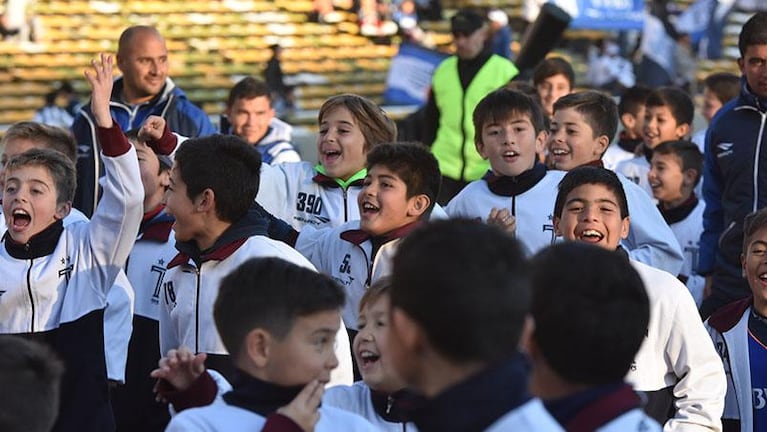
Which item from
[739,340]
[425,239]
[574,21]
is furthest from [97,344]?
[574,21]

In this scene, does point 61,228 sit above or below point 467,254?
below

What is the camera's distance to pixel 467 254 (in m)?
2.96

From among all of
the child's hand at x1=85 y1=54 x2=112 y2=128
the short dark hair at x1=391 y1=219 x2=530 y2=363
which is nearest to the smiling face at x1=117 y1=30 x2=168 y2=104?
the child's hand at x1=85 y1=54 x2=112 y2=128

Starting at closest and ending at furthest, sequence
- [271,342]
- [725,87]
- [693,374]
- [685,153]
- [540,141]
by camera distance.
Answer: [271,342]
[693,374]
[540,141]
[685,153]
[725,87]

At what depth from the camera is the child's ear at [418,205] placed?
6414 mm

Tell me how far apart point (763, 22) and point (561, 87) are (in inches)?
130

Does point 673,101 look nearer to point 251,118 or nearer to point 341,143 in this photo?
point 251,118

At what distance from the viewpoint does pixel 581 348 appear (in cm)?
345

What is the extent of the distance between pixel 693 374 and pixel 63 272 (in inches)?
96.6

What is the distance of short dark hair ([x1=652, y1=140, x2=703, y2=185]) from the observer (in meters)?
9.68

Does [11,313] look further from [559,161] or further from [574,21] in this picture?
[574,21]

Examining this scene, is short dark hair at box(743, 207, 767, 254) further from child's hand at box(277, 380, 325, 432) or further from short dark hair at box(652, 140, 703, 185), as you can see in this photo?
short dark hair at box(652, 140, 703, 185)

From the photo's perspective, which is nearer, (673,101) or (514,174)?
(514,174)

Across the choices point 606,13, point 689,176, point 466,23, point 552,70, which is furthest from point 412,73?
point 689,176
